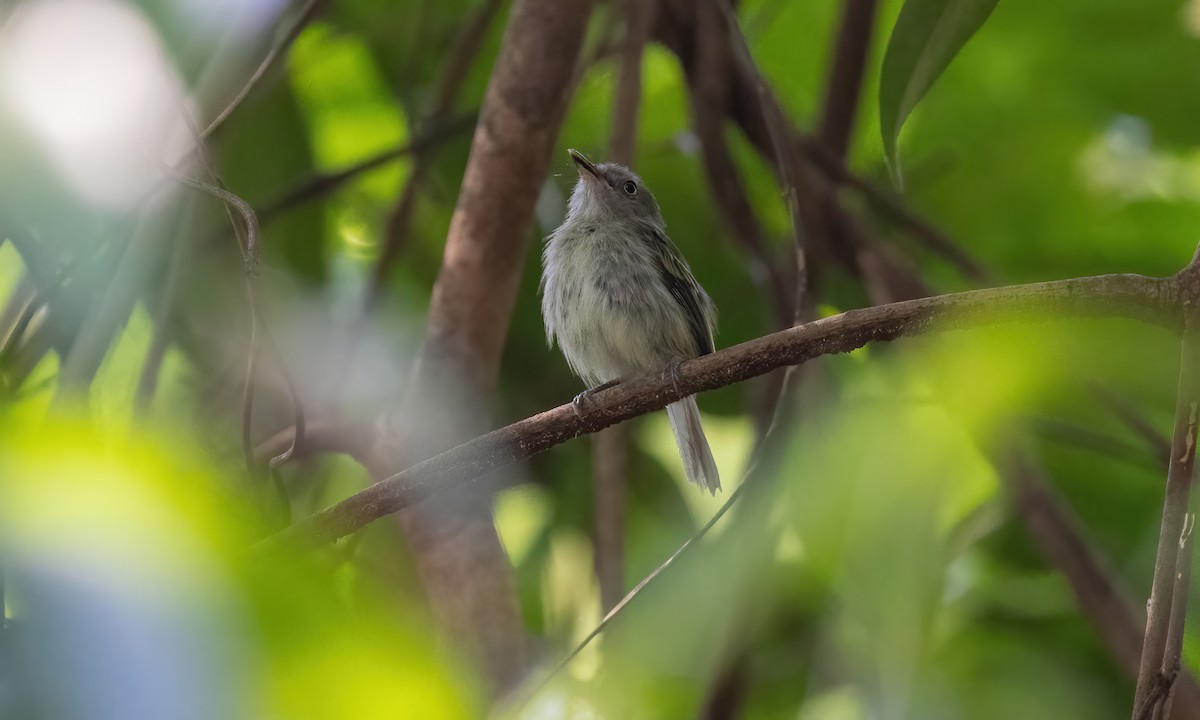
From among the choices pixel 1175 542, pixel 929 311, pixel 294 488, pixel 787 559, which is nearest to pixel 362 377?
pixel 294 488

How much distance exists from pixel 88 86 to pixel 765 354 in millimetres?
997

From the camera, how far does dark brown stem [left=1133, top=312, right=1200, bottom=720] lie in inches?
54.9

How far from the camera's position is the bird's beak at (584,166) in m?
3.71

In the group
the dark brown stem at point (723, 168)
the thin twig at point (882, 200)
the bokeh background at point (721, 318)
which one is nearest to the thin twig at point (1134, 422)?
the bokeh background at point (721, 318)

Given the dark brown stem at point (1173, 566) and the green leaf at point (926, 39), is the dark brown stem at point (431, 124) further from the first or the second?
the dark brown stem at point (1173, 566)

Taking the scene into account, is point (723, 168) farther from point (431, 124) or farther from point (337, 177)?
point (337, 177)

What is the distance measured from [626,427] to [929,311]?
2.02 metres

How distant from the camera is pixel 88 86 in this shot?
5.26 ft

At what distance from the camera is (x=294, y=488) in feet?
10.8

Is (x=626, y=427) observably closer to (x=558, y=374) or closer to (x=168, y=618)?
(x=558, y=374)

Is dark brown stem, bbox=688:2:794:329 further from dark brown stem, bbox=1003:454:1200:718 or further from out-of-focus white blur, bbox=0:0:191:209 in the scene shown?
out-of-focus white blur, bbox=0:0:191:209

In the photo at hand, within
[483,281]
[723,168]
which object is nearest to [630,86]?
[723,168]

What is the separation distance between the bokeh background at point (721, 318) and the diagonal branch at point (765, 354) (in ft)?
0.23

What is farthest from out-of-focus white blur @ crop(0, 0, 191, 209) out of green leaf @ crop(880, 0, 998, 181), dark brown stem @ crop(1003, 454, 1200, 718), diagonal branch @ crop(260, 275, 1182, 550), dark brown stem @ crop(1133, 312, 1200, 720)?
dark brown stem @ crop(1003, 454, 1200, 718)
